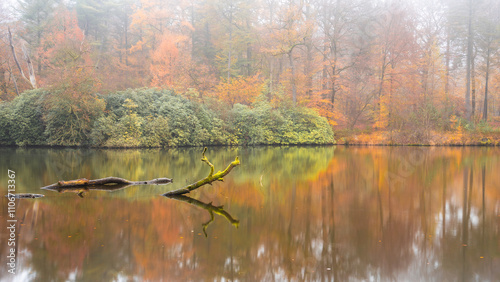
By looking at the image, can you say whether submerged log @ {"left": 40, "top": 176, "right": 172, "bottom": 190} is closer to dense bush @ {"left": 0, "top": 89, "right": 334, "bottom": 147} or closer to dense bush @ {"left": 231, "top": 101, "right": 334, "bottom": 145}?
dense bush @ {"left": 0, "top": 89, "right": 334, "bottom": 147}

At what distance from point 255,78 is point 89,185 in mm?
26149

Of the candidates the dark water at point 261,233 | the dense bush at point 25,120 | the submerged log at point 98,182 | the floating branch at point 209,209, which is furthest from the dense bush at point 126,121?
the floating branch at point 209,209

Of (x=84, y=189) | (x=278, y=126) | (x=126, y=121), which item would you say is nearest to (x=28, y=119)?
(x=126, y=121)

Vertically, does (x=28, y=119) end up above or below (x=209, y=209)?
above

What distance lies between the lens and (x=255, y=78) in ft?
112

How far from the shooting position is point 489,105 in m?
38.4

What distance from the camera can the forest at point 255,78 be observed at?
979 inches

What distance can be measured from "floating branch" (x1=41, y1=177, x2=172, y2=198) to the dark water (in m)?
0.39

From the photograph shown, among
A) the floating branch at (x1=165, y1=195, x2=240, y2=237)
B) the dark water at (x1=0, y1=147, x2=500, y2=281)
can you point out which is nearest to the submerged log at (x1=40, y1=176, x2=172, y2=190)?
the dark water at (x1=0, y1=147, x2=500, y2=281)

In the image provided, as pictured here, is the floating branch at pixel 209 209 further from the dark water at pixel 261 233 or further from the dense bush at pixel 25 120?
the dense bush at pixel 25 120

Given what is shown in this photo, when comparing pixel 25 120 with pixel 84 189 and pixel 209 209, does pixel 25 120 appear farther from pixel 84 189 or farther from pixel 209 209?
pixel 209 209

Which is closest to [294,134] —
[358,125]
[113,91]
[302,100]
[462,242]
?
[302,100]

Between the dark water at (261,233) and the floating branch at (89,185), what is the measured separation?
1.29ft

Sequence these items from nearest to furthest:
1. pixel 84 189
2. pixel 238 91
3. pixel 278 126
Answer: pixel 84 189 < pixel 278 126 < pixel 238 91
